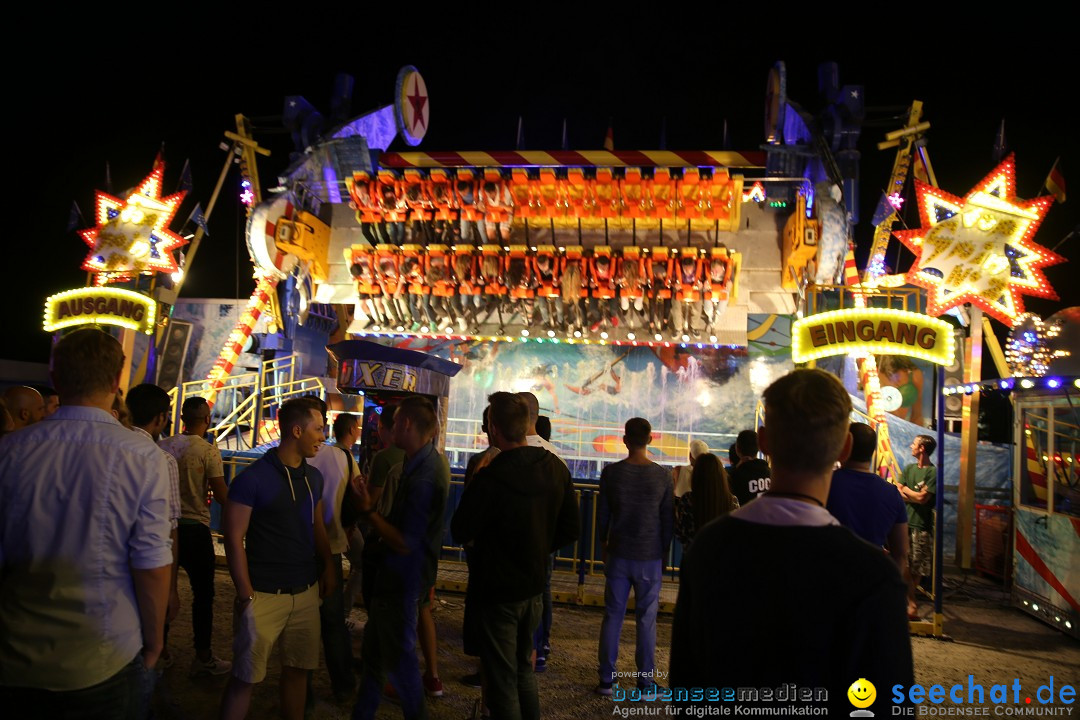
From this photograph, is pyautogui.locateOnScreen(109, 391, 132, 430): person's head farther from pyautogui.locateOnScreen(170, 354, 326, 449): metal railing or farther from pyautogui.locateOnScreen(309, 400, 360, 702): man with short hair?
pyautogui.locateOnScreen(170, 354, 326, 449): metal railing

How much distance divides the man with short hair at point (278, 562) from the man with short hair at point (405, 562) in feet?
1.09

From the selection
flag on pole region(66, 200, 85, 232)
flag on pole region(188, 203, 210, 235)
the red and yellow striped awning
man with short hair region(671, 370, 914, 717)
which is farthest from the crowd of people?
flag on pole region(66, 200, 85, 232)

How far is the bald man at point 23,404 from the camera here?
440 centimetres

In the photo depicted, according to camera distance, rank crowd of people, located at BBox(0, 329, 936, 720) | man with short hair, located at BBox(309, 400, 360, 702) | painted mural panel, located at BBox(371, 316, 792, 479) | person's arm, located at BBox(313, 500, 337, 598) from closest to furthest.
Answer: crowd of people, located at BBox(0, 329, 936, 720) < person's arm, located at BBox(313, 500, 337, 598) < man with short hair, located at BBox(309, 400, 360, 702) < painted mural panel, located at BBox(371, 316, 792, 479)

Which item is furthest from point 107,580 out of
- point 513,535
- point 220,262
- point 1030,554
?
point 220,262

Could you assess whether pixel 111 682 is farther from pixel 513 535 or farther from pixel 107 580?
pixel 513 535

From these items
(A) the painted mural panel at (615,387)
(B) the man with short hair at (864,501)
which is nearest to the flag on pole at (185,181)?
(A) the painted mural panel at (615,387)

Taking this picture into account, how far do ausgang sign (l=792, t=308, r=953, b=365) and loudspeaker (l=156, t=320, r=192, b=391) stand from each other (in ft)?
46.6

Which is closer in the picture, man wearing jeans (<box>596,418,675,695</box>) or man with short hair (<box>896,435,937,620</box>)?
man wearing jeans (<box>596,418,675,695</box>)

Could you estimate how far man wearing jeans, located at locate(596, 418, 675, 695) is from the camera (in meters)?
5.23

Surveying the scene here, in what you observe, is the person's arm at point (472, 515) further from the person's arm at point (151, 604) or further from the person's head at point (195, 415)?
the person's head at point (195, 415)

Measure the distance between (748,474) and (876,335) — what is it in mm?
3317

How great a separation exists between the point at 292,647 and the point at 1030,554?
30.6ft

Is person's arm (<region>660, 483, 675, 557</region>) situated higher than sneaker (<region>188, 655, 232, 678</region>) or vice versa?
person's arm (<region>660, 483, 675, 557</region>)
